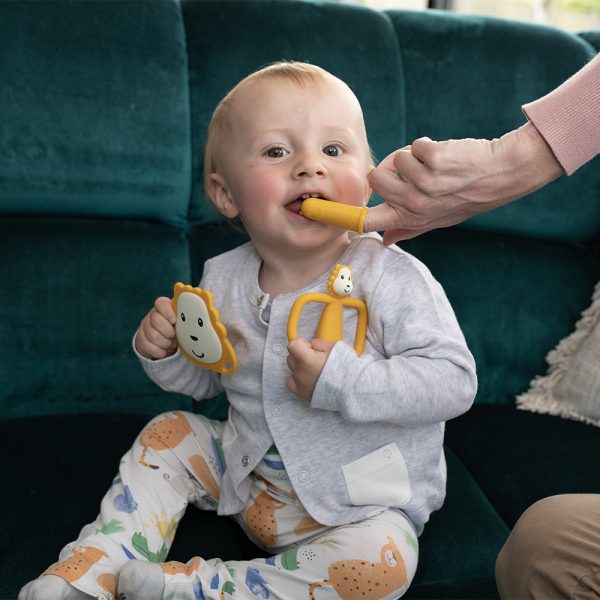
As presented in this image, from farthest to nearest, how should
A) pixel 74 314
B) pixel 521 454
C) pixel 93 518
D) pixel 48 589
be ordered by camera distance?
pixel 74 314, pixel 521 454, pixel 93 518, pixel 48 589

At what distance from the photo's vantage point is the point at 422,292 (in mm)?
1257

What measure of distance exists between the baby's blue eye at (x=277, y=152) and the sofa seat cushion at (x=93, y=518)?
0.59m

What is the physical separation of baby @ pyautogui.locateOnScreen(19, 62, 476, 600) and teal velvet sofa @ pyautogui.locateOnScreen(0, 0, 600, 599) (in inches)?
7.8

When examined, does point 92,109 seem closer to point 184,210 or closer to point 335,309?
point 184,210

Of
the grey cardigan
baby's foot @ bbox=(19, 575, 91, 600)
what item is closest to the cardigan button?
the grey cardigan

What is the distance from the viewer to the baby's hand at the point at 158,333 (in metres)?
1.36

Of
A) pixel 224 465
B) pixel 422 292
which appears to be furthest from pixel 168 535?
pixel 422 292

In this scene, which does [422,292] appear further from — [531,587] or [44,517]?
[44,517]

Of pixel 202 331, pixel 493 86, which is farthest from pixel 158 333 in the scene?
pixel 493 86

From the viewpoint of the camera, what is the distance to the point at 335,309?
124cm

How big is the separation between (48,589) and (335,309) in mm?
538

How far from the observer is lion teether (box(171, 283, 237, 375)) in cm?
126

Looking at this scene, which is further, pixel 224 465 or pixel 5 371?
pixel 5 371

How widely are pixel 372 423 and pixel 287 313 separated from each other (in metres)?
0.21
